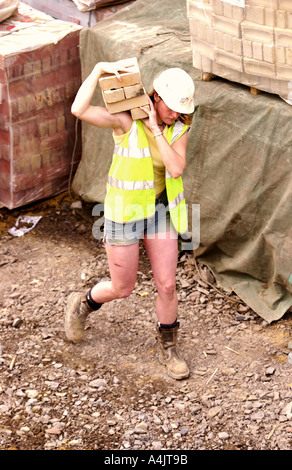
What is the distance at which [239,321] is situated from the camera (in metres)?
5.25

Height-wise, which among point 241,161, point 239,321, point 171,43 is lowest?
point 239,321

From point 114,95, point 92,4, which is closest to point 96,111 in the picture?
point 114,95

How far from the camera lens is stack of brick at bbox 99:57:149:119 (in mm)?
4051

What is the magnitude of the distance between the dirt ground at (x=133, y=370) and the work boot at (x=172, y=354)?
0.19 feet

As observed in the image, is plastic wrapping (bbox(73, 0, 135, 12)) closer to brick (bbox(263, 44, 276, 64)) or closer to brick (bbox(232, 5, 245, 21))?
brick (bbox(232, 5, 245, 21))

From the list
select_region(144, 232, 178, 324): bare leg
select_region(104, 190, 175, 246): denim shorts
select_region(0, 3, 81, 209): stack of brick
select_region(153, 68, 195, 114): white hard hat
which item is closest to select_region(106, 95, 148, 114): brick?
select_region(153, 68, 195, 114): white hard hat

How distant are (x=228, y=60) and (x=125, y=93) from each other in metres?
1.13

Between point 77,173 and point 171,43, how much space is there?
5.00 feet

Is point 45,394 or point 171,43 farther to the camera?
point 171,43

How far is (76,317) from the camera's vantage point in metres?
4.97

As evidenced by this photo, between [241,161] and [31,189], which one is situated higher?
[241,161]
